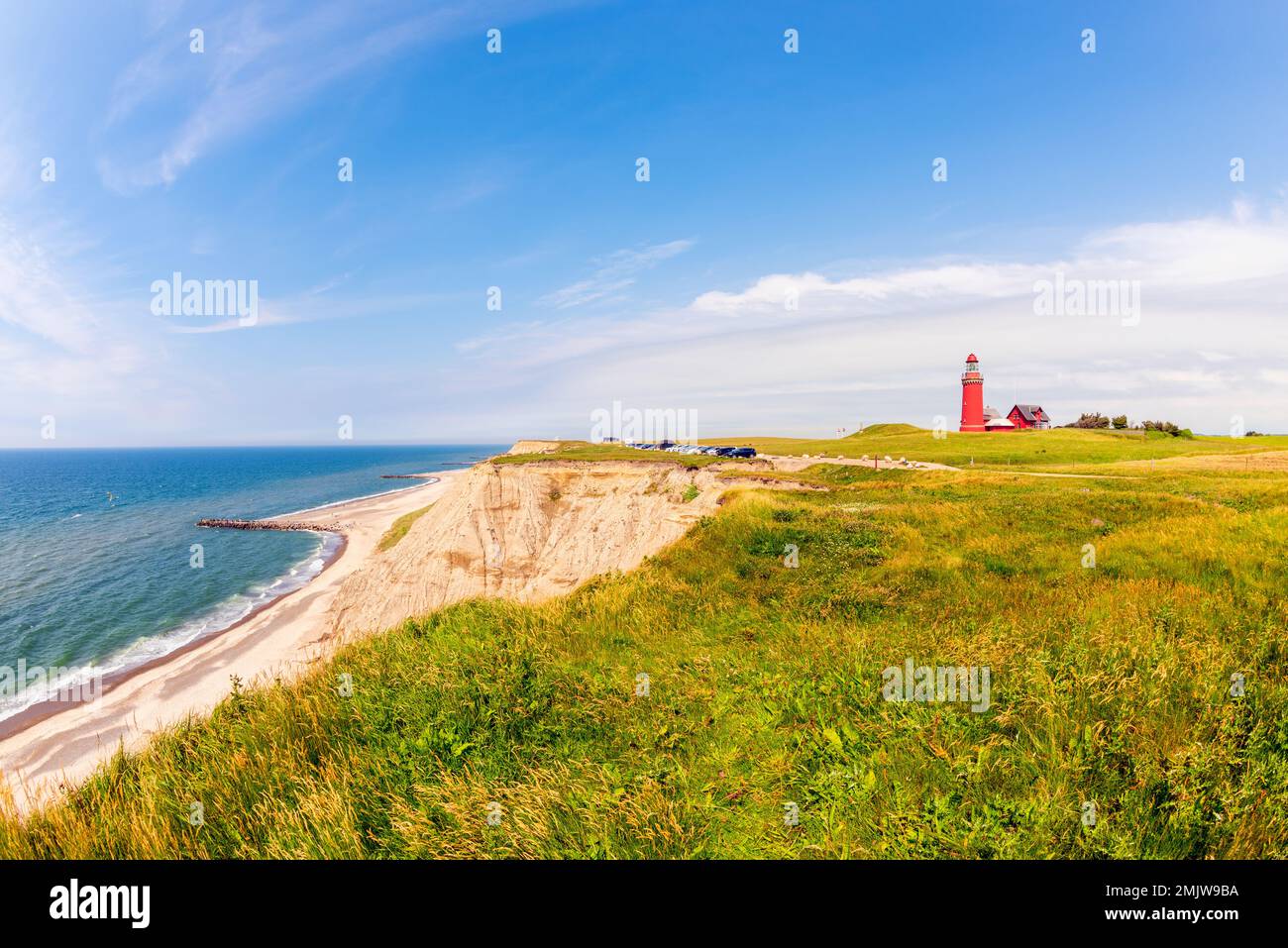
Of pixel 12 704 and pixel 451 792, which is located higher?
pixel 451 792

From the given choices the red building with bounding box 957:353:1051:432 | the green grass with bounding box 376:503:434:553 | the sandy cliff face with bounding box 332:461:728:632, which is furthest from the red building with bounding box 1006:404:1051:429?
the green grass with bounding box 376:503:434:553

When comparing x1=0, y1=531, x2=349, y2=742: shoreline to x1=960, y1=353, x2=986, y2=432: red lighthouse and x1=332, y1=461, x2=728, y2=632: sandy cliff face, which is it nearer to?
x1=332, y1=461, x2=728, y2=632: sandy cliff face

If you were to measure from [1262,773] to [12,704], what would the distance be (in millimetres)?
49397

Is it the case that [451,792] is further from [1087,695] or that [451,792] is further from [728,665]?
[1087,695]

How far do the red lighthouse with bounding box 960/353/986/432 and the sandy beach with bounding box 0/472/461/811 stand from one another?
4057 inches

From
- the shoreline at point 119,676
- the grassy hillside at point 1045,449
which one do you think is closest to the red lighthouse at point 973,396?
the grassy hillside at point 1045,449

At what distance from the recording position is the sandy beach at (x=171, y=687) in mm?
23500

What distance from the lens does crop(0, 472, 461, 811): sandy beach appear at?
2350 centimetres

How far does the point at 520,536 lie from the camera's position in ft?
146

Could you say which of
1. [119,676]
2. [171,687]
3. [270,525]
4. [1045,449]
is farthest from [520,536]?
[1045,449]

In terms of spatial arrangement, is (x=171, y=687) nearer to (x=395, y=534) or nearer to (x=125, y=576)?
(x=395, y=534)
